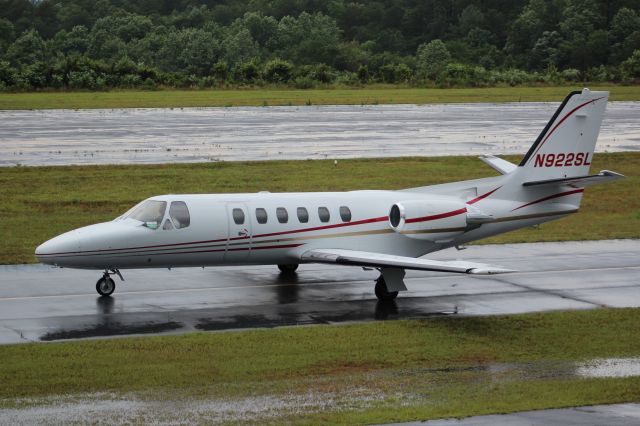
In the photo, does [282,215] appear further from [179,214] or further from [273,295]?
[179,214]

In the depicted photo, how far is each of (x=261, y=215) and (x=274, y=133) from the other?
115ft

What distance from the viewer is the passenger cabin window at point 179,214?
83.3 feet

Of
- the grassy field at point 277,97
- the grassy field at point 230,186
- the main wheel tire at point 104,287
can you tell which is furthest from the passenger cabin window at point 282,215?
the grassy field at point 277,97

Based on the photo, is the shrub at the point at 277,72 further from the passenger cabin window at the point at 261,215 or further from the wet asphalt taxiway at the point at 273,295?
the passenger cabin window at the point at 261,215

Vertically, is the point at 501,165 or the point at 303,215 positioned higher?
the point at 501,165

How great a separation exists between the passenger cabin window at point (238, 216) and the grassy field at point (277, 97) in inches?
2080

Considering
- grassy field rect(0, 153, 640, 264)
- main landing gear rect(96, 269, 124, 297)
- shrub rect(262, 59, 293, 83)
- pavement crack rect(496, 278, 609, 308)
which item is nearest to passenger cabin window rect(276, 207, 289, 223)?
main landing gear rect(96, 269, 124, 297)

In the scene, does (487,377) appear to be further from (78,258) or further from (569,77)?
(569,77)

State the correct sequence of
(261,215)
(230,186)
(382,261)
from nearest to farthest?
(382,261), (261,215), (230,186)

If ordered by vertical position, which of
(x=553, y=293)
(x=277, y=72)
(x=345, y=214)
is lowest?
(x=553, y=293)

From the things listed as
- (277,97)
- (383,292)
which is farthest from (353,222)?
(277,97)

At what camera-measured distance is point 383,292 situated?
2572cm

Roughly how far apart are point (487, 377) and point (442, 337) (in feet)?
9.94

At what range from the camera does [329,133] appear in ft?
201
